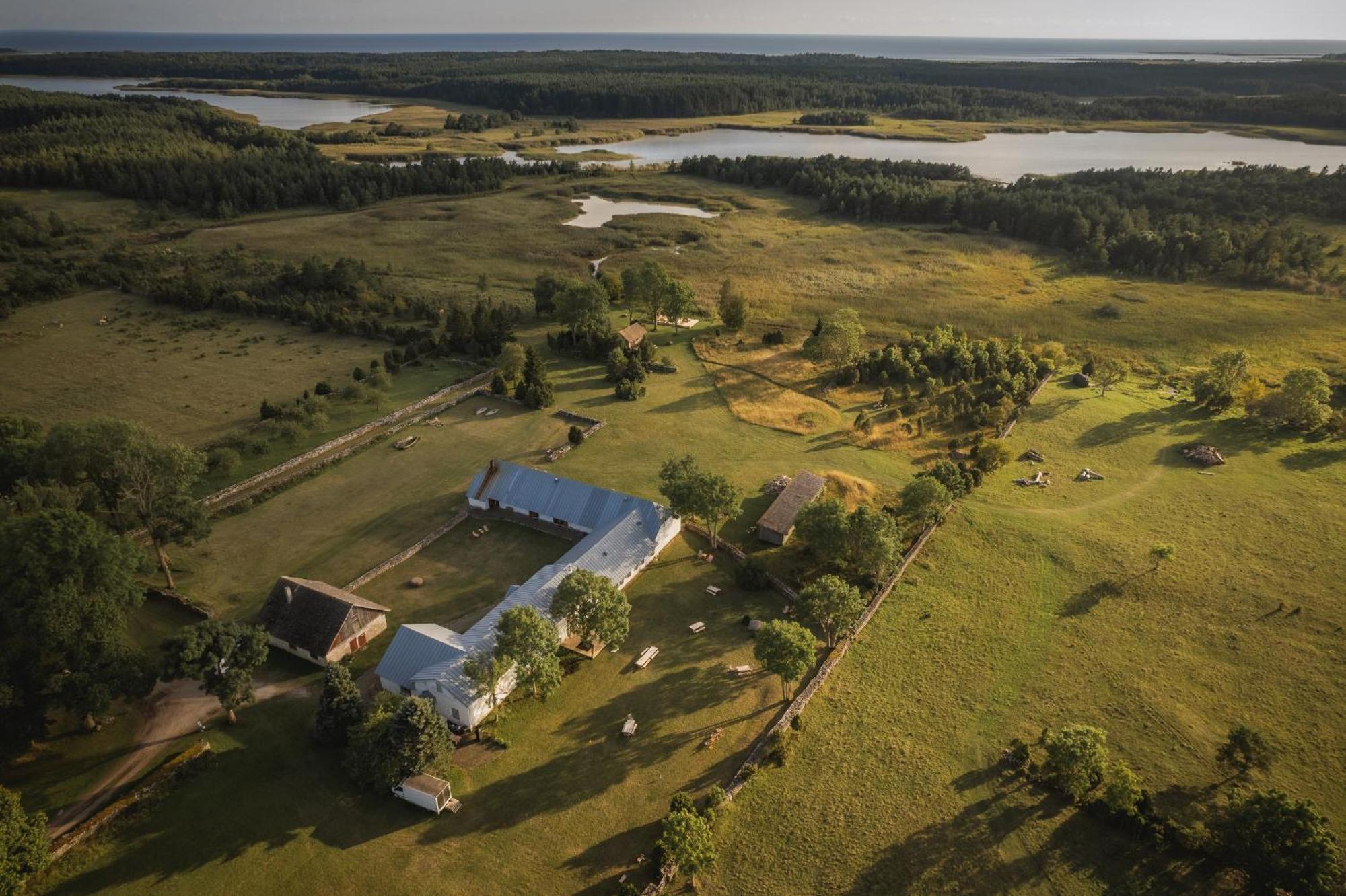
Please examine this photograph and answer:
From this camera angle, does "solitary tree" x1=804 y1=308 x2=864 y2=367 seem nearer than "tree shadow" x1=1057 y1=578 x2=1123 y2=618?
No

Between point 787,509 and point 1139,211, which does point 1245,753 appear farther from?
point 1139,211

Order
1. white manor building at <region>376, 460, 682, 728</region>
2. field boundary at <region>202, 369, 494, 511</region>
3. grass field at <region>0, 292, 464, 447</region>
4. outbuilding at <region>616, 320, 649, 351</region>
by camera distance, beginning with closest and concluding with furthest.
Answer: white manor building at <region>376, 460, 682, 728</region>, field boundary at <region>202, 369, 494, 511</region>, grass field at <region>0, 292, 464, 447</region>, outbuilding at <region>616, 320, 649, 351</region>

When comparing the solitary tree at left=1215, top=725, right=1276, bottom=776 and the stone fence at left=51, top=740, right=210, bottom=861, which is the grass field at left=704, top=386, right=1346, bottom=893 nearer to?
the solitary tree at left=1215, top=725, right=1276, bottom=776

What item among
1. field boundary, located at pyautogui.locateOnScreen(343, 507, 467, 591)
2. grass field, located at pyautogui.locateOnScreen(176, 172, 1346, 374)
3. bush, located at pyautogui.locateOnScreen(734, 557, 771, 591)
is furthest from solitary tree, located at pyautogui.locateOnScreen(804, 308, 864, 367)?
field boundary, located at pyautogui.locateOnScreen(343, 507, 467, 591)

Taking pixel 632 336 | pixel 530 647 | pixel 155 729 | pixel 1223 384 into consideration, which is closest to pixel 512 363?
pixel 632 336

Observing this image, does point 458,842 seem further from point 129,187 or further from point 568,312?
point 129,187

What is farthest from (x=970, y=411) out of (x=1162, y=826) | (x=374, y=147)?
(x=374, y=147)

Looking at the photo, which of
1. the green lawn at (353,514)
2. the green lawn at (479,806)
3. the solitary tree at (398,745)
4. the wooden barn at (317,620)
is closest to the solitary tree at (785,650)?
the green lawn at (479,806)
